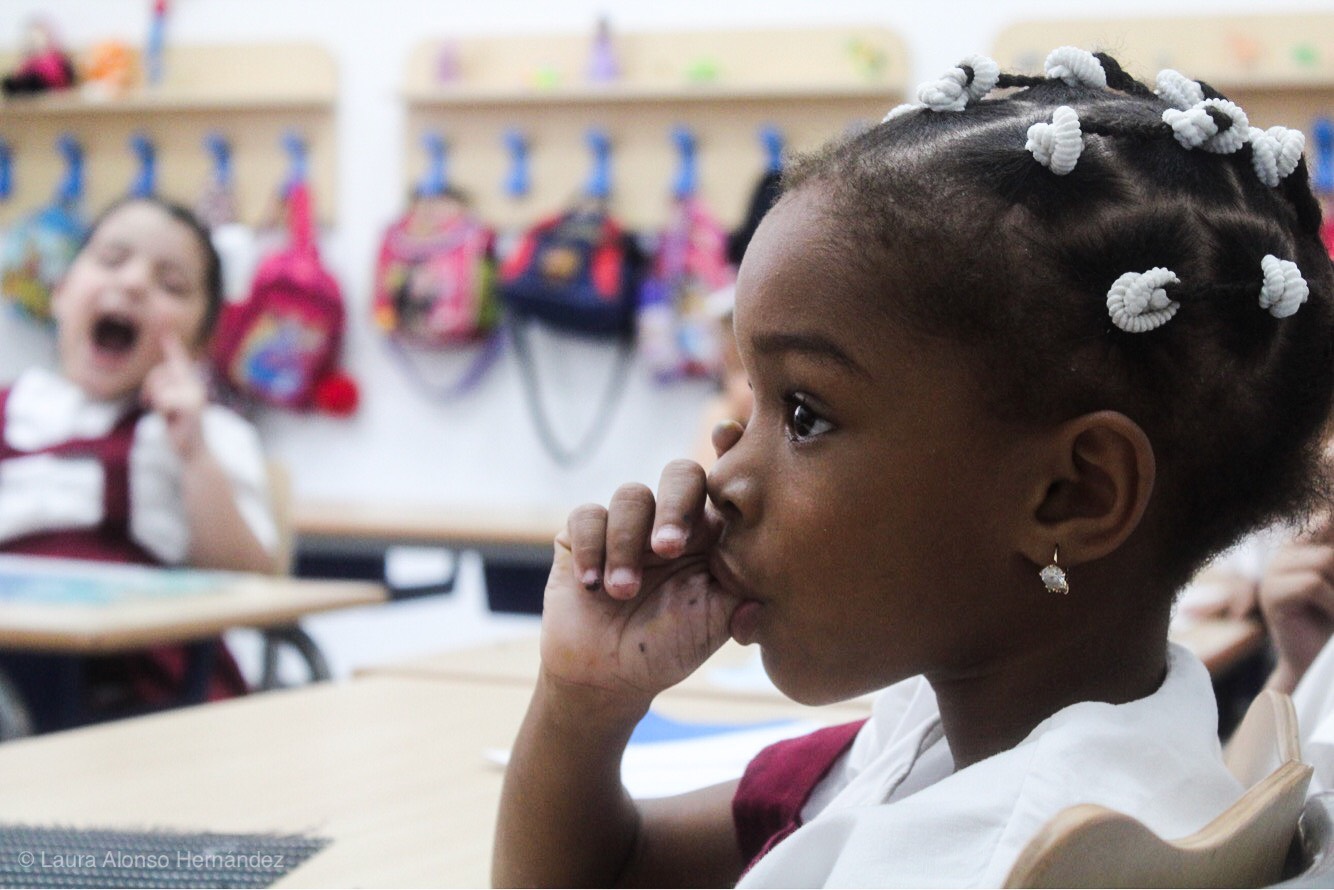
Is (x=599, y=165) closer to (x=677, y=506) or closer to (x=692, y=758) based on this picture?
(x=692, y=758)

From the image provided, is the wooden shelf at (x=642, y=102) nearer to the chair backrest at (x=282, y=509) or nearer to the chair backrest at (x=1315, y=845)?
the chair backrest at (x=282, y=509)

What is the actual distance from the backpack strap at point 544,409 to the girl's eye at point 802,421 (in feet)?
11.6

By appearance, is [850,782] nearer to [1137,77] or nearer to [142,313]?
[1137,77]

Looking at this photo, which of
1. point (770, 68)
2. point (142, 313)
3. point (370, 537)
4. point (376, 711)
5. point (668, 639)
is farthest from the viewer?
point (770, 68)

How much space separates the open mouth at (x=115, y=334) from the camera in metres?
2.63

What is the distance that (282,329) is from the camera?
14.1 feet

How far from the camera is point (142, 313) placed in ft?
8.70

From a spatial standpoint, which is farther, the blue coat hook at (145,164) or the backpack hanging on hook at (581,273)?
the blue coat hook at (145,164)

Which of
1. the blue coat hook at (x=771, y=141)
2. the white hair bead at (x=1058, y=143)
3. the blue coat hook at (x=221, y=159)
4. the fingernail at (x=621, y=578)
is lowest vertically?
the fingernail at (x=621, y=578)

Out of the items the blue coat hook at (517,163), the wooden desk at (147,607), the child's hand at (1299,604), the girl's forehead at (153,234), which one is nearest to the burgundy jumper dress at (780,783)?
the child's hand at (1299,604)

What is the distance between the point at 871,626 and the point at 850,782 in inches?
6.5

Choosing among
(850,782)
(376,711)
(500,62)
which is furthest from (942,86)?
(500,62)

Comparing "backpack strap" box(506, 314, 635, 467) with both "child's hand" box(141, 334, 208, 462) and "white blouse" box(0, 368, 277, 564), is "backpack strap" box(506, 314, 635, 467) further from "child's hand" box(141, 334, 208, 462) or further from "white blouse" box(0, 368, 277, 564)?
"child's hand" box(141, 334, 208, 462)

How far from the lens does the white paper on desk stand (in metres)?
0.98
